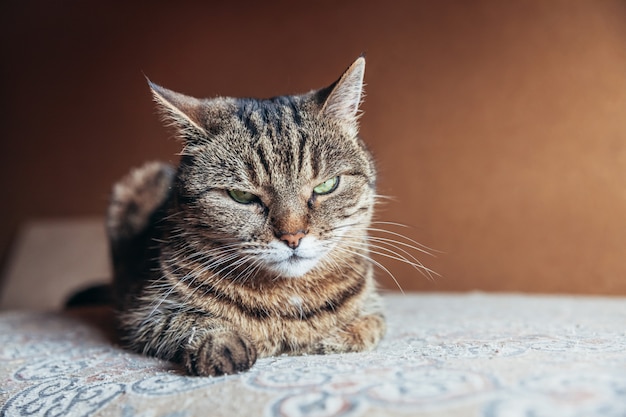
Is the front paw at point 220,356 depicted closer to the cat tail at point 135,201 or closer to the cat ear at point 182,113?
the cat ear at point 182,113

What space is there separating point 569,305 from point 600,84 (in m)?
1.00

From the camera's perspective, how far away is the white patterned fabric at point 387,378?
0.67 meters

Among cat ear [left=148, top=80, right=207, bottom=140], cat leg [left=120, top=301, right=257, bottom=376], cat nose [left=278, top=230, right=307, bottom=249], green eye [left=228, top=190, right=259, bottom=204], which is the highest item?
cat ear [left=148, top=80, right=207, bottom=140]

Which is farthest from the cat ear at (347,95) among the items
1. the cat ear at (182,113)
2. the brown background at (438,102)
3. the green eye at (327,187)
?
the brown background at (438,102)

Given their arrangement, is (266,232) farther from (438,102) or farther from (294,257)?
(438,102)

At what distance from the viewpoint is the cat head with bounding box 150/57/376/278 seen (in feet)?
3.49

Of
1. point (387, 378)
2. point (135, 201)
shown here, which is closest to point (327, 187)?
point (387, 378)

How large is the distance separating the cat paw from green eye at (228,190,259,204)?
0.33m

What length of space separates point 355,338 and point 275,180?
1.21 ft

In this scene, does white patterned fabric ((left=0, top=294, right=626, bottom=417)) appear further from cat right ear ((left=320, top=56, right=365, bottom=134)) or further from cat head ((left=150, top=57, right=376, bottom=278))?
cat right ear ((left=320, top=56, right=365, bottom=134))

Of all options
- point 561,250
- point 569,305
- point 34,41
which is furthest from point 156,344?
point 34,41

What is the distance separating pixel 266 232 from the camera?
1.05m

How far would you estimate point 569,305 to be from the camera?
63.4 inches

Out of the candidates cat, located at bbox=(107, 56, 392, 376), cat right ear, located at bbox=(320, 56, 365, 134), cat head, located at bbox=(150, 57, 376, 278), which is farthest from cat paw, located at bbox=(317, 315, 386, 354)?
cat right ear, located at bbox=(320, 56, 365, 134)
